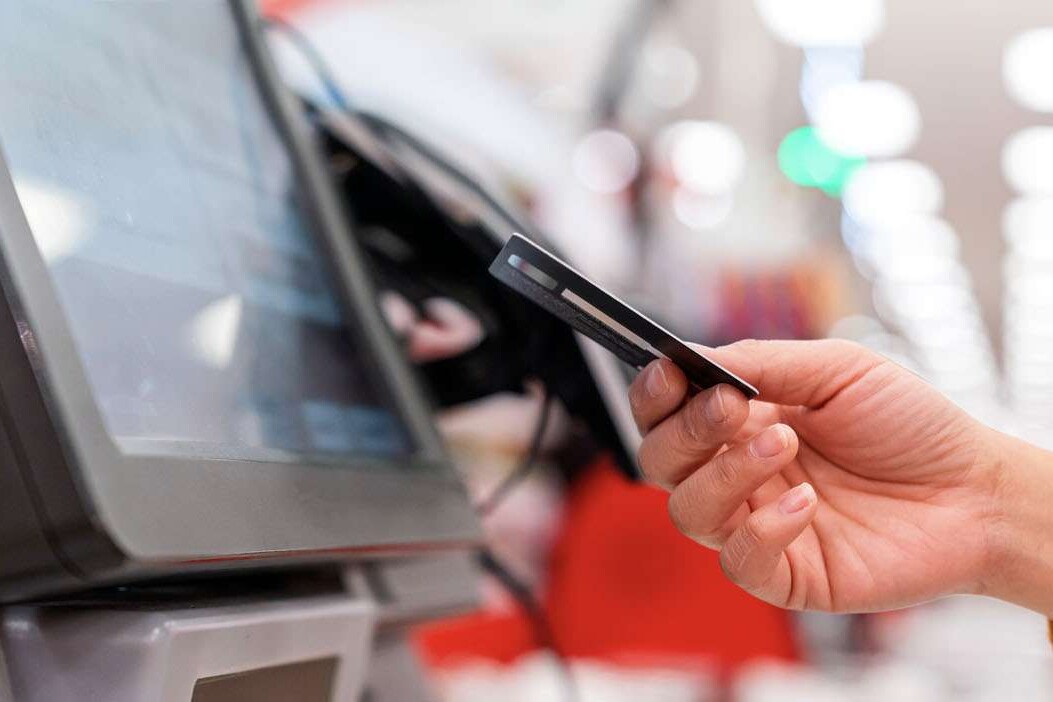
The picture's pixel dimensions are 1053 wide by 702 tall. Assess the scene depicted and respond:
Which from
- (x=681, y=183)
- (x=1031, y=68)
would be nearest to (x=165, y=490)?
(x=681, y=183)

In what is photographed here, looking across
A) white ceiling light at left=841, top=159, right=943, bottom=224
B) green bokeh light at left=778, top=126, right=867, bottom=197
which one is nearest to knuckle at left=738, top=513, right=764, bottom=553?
green bokeh light at left=778, top=126, right=867, bottom=197

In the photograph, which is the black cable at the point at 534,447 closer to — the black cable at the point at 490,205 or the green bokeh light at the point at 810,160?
the black cable at the point at 490,205

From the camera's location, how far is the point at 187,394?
25.5 inches

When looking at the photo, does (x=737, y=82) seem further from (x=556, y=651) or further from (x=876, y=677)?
(x=556, y=651)

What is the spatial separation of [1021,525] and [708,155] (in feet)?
18.7

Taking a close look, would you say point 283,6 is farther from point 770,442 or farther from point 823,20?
point 823,20

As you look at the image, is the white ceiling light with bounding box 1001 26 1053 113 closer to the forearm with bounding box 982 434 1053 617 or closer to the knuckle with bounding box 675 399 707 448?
the forearm with bounding box 982 434 1053 617

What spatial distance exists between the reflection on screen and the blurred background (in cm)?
24

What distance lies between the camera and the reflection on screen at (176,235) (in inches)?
23.2

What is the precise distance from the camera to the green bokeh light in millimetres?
7285

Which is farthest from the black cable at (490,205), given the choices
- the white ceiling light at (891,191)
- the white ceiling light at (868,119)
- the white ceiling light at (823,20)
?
the white ceiling light at (891,191)

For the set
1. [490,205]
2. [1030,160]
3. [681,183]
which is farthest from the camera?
[1030,160]

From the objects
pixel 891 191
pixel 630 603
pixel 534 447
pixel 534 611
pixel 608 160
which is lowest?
pixel 891 191

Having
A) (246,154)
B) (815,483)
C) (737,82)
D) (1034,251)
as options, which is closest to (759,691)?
(815,483)
